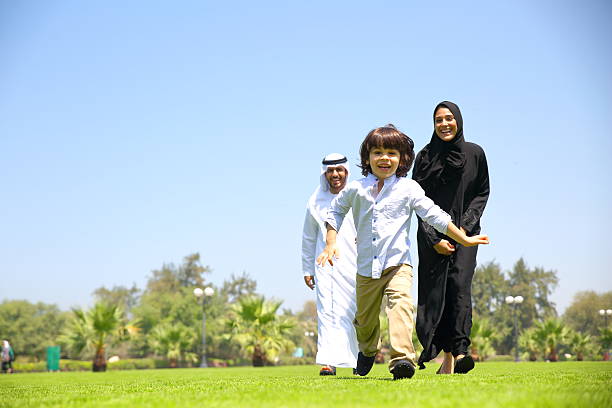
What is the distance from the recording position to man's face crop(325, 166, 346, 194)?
873 centimetres

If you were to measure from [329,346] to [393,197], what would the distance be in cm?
313

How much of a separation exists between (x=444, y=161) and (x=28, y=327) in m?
71.4

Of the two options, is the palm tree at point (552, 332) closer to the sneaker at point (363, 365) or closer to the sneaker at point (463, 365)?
the sneaker at point (463, 365)

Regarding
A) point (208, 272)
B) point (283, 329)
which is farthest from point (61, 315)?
point (283, 329)

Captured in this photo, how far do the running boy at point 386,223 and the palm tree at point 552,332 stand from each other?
25623 millimetres

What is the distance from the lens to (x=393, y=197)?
5.56m

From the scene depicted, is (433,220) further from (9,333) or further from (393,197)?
(9,333)

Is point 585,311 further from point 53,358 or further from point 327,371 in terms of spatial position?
point 327,371

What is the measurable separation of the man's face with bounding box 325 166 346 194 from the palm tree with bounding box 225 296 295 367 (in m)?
16.4

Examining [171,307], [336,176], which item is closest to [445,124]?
[336,176]

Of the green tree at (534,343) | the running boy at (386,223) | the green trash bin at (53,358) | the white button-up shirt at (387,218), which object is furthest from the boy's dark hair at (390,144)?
the green trash bin at (53,358)

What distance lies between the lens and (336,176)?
28.7 feet

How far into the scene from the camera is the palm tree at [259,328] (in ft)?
81.6

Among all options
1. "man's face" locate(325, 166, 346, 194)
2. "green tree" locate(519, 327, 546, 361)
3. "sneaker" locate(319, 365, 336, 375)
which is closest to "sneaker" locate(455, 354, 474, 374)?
"sneaker" locate(319, 365, 336, 375)
